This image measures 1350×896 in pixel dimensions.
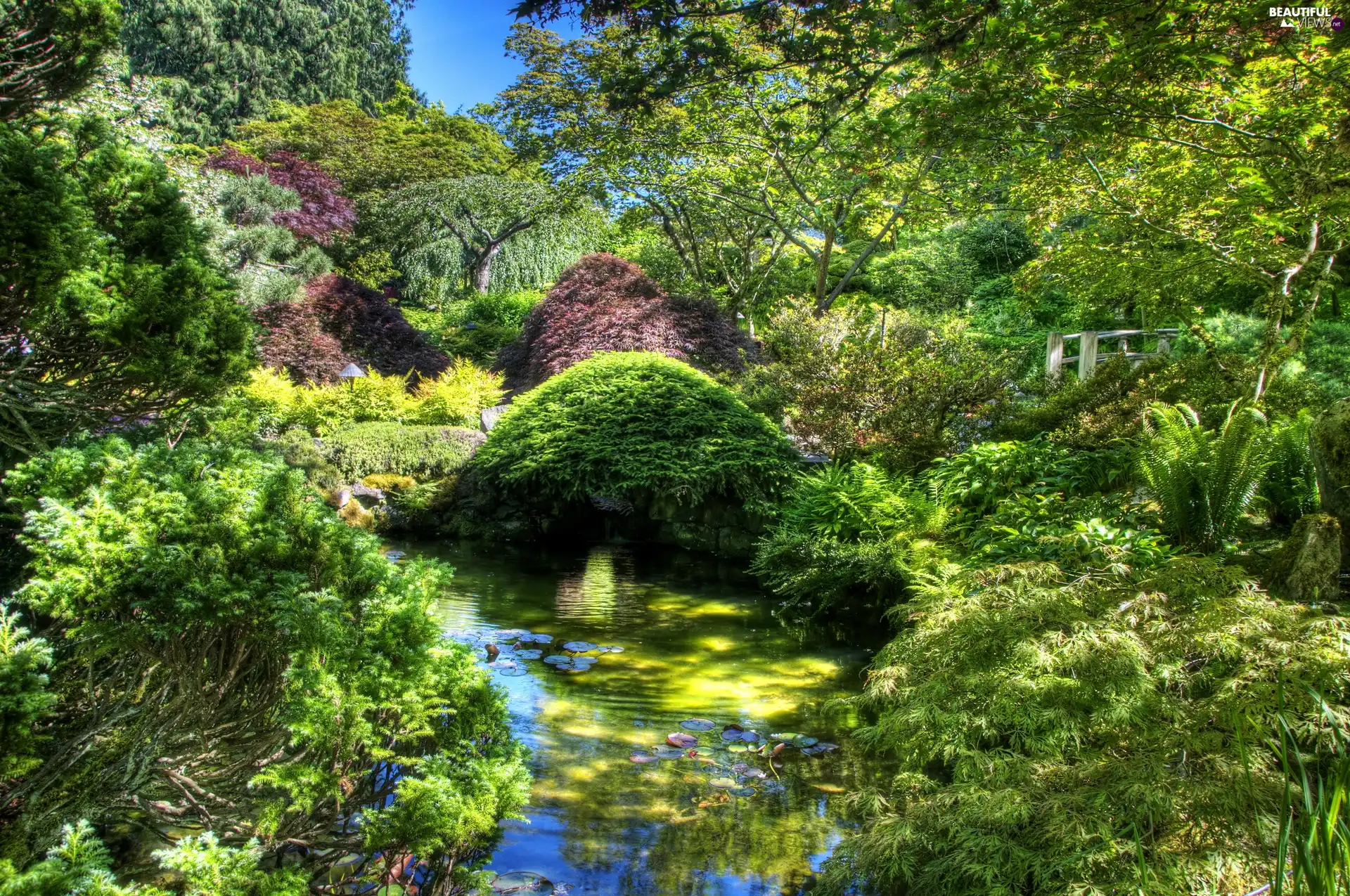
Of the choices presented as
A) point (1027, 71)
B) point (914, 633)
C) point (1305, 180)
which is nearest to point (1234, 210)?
point (1305, 180)

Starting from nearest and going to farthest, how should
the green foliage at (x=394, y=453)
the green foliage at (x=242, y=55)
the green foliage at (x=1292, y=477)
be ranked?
Answer: the green foliage at (x=1292, y=477) < the green foliage at (x=394, y=453) < the green foliage at (x=242, y=55)

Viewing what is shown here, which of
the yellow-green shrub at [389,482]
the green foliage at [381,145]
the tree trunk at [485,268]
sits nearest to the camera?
the yellow-green shrub at [389,482]

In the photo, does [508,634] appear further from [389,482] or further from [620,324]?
[620,324]

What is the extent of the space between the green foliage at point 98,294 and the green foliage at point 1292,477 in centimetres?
587

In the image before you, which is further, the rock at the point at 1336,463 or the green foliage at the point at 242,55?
the green foliage at the point at 242,55

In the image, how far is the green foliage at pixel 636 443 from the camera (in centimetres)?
848

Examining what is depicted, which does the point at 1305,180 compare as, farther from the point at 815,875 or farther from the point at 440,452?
the point at 440,452

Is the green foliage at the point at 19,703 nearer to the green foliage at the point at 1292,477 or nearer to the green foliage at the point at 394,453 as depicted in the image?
the green foliage at the point at 1292,477

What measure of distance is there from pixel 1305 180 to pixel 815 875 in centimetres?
510

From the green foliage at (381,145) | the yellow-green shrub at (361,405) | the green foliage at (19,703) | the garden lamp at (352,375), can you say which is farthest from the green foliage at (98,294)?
the green foliage at (381,145)

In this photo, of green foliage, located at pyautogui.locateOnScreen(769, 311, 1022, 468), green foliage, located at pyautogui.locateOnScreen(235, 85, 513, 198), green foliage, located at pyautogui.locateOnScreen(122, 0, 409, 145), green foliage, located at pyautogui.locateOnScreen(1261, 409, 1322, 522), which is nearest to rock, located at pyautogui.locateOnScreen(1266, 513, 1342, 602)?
green foliage, located at pyautogui.locateOnScreen(1261, 409, 1322, 522)

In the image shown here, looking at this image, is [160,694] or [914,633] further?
[914,633]

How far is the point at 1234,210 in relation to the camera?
6.64 metres

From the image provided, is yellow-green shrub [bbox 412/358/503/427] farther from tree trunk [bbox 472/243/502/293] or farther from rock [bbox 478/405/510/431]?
tree trunk [bbox 472/243/502/293]
